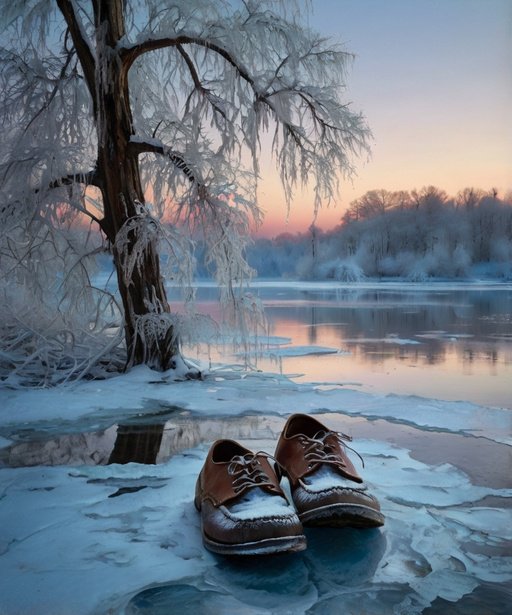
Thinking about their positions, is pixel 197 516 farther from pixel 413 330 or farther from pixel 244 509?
pixel 413 330

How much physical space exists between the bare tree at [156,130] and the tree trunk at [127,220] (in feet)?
0.04

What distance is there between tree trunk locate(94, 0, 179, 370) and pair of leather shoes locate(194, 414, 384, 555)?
309 cm

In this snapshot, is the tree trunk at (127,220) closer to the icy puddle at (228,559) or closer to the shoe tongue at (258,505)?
the icy puddle at (228,559)

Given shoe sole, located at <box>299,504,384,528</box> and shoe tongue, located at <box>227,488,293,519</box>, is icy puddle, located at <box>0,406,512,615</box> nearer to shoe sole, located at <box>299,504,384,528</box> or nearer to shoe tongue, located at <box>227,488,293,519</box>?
shoe sole, located at <box>299,504,384,528</box>

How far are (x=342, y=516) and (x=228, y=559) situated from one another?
43cm

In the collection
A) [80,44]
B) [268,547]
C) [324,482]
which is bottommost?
[268,547]

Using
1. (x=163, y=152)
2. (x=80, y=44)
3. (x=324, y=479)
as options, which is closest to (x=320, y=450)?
(x=324, y=479)

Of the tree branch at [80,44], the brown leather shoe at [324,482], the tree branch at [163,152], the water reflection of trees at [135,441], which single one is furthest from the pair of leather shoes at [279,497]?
the tree branch at [80,44]

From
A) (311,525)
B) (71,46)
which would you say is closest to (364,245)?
(71,46)

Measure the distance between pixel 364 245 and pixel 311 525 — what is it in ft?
147

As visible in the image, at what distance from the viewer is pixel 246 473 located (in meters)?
2.06

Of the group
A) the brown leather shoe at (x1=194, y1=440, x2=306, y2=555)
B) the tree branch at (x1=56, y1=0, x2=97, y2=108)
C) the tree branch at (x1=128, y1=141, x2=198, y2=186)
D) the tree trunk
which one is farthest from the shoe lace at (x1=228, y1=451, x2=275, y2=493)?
the tree branch at (x1=56, y1=0, x2=97, y2=108)

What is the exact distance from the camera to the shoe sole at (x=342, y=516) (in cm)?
198

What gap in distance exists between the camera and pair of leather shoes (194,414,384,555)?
1816 mm
